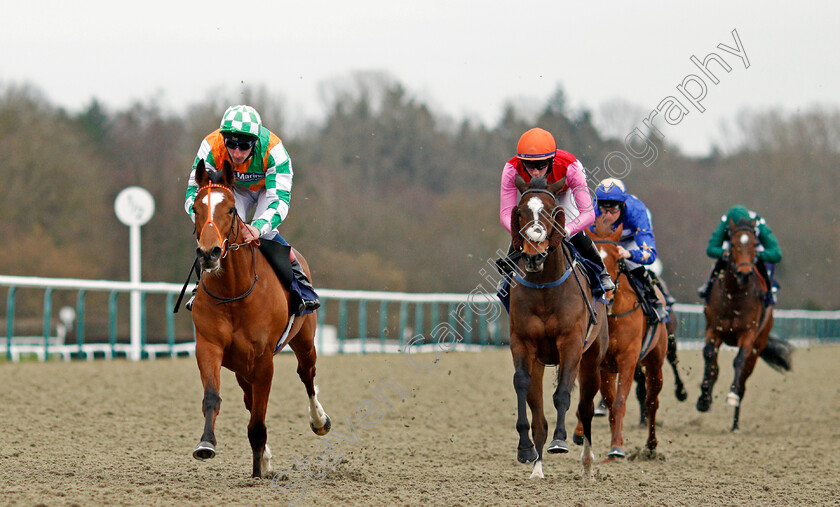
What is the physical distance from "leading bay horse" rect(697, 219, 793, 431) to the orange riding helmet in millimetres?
4732

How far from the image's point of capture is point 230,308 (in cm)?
568

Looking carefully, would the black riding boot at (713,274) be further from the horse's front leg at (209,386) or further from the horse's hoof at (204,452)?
the horse's hoof at (204,452)

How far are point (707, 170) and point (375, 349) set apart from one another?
14095 mm

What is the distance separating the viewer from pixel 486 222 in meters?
28.7

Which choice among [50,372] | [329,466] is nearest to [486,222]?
[50,372]

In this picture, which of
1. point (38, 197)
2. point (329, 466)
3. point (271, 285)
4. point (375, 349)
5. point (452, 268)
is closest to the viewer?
point (271, 285)

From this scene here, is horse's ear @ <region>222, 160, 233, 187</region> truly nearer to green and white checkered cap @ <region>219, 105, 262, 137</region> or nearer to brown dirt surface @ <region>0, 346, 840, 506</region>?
green and white checkered cap @ <region>219, 105, 262, 137</region>

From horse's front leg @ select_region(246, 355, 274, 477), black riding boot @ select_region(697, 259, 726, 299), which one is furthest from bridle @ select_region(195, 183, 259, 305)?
black riding boot @ select_region(697, 259, 726, 299)

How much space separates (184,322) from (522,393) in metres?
15.6

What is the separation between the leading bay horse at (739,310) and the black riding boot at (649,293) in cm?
247

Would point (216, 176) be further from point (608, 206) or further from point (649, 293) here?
point (649, 293)

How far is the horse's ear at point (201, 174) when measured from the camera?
5.47 metres

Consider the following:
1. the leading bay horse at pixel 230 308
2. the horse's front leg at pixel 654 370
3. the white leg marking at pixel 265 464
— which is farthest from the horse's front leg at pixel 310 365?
the horse's front leg at pixel 654 370

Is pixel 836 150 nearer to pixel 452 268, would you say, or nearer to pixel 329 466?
pixel 452 268
